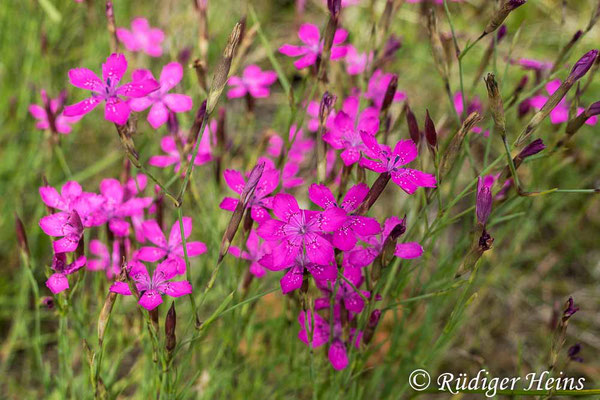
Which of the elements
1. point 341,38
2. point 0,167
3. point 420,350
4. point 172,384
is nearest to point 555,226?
point 420,350

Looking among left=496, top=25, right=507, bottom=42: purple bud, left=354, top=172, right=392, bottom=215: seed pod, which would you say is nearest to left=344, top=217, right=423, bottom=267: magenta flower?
left=354, top=172, right=392, bottom=215: seed pod

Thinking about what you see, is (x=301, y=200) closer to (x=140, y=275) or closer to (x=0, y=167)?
(x=0, y=167)

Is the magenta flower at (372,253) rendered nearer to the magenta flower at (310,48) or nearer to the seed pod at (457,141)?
the seed pod at (457,141)

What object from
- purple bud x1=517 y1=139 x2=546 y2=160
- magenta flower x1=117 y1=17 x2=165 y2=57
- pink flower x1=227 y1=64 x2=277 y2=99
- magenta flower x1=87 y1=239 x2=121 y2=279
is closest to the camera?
purple bud x1=517 y1=139 x2=546 y2=160

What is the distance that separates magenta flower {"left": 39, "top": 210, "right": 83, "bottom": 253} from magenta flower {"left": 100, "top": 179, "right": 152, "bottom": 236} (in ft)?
0.35

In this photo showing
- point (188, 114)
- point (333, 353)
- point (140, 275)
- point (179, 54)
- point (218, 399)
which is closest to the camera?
point (140, 275)

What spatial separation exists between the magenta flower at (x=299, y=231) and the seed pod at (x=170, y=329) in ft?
0.68

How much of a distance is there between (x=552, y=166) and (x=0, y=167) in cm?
179

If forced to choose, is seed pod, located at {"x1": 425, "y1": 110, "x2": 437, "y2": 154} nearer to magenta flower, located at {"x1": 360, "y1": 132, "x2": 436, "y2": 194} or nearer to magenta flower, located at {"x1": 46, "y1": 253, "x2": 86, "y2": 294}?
magenta flower, located at {"x1": 360, "y1": 132, "x2": 436, "y2": 194}

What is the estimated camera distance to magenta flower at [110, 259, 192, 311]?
100 centimetres

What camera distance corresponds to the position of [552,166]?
1.73 meters

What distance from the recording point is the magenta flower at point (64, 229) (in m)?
1.06

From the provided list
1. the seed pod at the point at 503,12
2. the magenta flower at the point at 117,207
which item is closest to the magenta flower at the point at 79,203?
the magenta flower at the point at 117,207

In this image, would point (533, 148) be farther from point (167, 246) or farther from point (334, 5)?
point (167, 246)
